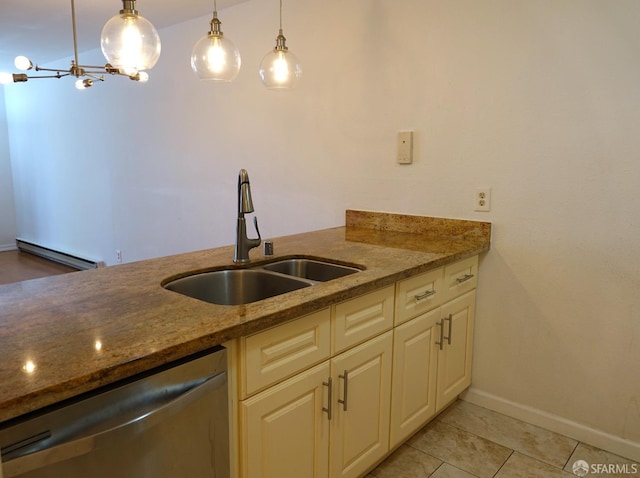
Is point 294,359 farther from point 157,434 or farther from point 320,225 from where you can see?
point 320,225

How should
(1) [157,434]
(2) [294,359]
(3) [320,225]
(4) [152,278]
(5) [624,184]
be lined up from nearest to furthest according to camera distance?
1. (1) [157,434]
2. (2) [294,359]
3. (4) [152,278]
4. (5) [624,184]
5. (3) [320,225]

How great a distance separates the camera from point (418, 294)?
197 cm

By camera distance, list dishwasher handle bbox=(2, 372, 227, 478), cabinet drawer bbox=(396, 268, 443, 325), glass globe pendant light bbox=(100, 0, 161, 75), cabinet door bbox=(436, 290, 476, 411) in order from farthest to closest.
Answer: cabinet door bbox=(436, 290, 476, 411), cabinet drawer bbox=(396, 268, 443, 325), glass globe pendant light bbox=(100, 0, 161, 75), dishwasher handle bbox=(2, 372, 227, 478)

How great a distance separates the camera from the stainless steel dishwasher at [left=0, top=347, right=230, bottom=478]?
2.92 ft

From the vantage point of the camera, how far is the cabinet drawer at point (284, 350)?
4.29 feet

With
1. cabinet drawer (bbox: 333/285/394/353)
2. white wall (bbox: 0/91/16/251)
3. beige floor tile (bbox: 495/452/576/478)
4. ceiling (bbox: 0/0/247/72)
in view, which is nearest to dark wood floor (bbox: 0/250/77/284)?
white wall (bbox: 0/91/16/251)

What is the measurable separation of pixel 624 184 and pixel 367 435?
147cm

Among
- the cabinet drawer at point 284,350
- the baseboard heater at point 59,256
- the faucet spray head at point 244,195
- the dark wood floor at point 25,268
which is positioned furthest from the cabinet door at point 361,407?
the dark wood floor at point 25,268

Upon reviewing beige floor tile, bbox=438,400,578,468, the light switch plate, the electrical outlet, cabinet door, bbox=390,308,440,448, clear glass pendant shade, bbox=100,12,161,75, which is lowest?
beige floor tile, bbox=438,400,578,468

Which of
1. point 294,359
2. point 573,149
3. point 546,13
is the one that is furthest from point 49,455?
point 546,13

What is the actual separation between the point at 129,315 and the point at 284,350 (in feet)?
1.46

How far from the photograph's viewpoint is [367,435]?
1.79m

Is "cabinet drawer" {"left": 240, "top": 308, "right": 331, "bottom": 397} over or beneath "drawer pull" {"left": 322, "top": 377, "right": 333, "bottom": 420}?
over
